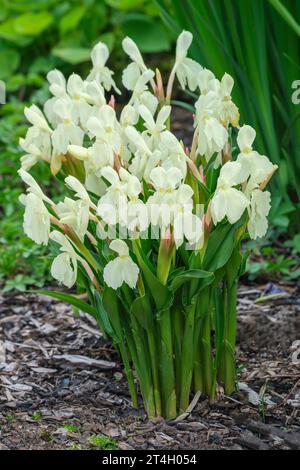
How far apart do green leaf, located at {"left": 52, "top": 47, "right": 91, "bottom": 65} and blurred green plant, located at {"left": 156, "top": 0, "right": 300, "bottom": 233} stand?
4.92 ft

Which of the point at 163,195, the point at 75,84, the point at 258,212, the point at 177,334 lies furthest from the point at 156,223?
the point at 75,84

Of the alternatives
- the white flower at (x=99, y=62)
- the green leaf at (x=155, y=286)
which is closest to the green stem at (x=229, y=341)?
the green leaf at (x=155, y=286)

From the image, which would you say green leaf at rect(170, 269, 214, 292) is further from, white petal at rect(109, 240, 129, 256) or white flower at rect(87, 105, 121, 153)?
white flower at rect(87, 105, 121, 153)

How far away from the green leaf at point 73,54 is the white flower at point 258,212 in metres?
2.70

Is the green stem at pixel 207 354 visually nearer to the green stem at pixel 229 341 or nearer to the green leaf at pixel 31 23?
the green stem at pixel 229 341

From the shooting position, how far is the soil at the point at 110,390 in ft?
7.44

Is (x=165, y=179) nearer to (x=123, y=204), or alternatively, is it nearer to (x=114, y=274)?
(x=123, y=204)

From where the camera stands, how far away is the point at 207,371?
2.40 metres

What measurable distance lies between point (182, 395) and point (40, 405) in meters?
0.42

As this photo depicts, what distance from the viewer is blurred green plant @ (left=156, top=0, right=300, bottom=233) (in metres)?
3.09

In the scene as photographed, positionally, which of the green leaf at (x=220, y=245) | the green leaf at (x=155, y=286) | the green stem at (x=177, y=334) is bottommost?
the green stem at (x=177, y=334)

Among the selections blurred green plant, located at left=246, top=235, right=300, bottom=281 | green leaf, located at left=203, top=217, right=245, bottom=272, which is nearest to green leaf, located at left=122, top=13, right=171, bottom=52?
blurred green plant, located at left=246, top=235, right=300, bottom=281

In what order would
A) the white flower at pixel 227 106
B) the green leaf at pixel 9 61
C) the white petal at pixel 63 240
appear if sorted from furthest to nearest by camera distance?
1. the green leaf at pixel 9 61
2. the white flower at pixel 227 106
3. the white petal at pixel 63 240

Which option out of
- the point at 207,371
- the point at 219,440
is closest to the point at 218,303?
the point at 207,371
